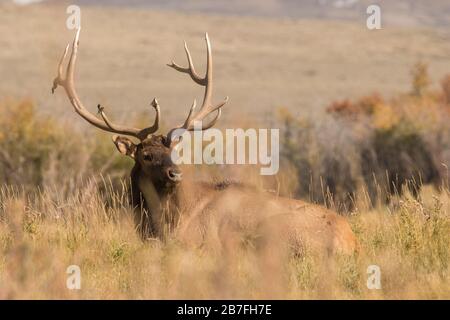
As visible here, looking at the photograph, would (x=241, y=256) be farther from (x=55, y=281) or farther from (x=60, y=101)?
(x=60, y=101)

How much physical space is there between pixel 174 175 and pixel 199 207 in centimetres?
42

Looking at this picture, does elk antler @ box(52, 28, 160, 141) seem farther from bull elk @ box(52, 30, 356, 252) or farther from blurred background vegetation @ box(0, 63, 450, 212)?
blurred background vegetation @ box(0, 63, 450, 212)

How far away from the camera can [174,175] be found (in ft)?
32.8

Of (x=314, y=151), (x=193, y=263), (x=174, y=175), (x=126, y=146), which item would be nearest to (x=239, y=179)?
(x=126, y=146)

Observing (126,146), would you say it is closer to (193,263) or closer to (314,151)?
(193,263)

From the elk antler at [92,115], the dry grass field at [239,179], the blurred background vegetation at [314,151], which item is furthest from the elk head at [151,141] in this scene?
the blurred background vegetation at [314,151]

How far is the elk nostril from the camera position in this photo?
32.8 feet

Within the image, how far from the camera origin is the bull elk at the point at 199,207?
388 inches

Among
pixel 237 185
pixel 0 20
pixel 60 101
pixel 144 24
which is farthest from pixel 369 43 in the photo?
pixel 237 185

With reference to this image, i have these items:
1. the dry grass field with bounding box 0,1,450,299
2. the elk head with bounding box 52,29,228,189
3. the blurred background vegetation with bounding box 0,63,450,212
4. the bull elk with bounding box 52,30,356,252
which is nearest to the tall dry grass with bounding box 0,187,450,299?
the dry grass field with bounding box 0,1,450,299

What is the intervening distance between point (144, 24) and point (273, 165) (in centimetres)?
8173

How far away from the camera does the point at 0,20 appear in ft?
281

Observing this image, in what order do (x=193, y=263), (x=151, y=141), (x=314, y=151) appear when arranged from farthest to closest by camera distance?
(x=314, y=151) < (x=151, y=141) < (x=193, y=263)

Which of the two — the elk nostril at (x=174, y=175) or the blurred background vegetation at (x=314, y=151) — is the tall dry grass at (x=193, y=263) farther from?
the blurred background vegetation at (x=314, y=151)
